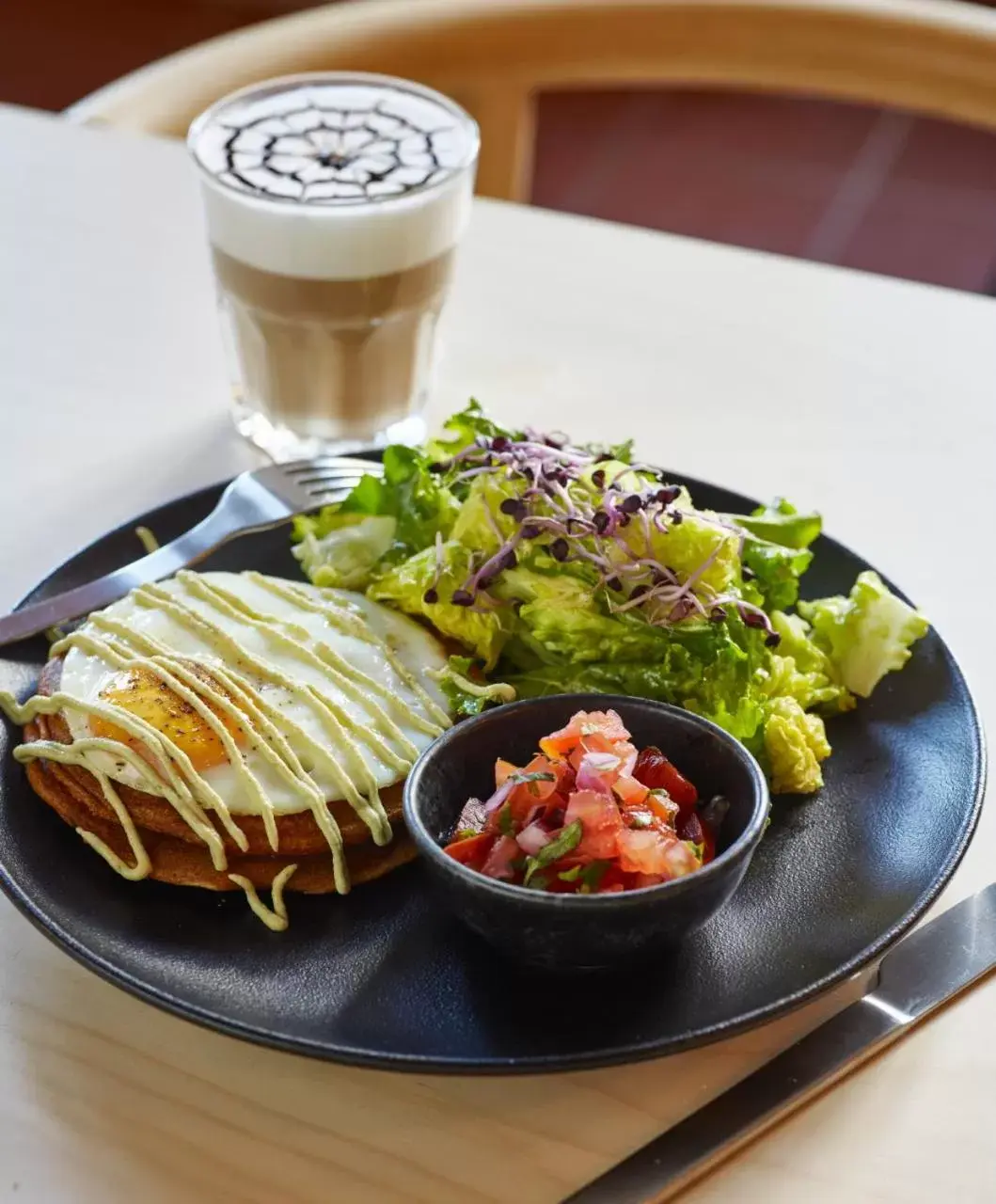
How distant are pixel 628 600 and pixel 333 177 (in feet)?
2.95

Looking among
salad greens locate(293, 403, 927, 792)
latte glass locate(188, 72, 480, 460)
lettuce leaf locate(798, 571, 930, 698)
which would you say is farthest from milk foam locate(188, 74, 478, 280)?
lettuce leaf locate(798, 571, 930, 698)

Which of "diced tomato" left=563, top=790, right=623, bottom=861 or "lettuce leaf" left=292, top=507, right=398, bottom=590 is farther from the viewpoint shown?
"lettuce leaf" left=292, top=507, right=398, bottom=590

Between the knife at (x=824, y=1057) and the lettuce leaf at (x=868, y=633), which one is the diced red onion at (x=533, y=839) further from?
→ the lettuce leaf at (x=868, y=633)

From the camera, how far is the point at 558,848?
1402mm

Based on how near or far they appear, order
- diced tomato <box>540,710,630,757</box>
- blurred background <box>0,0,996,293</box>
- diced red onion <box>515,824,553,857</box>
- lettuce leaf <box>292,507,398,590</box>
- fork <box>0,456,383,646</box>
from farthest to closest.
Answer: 1. blurred background <box>0,0,996,293</box>
2. lettuce leaf <box>292,507,398,590</box>
3. fork <box>0,456,383,646</box>
4. diced tomato <box>540,710,630,757</box>
5. diced red onion <box>515,824,553,857</box>

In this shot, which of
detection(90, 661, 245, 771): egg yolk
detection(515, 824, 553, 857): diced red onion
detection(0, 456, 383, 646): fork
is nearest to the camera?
detection(515, 824, 553, 857): diced red onion

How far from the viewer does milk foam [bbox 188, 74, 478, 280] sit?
87.9 inches

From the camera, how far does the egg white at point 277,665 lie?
1.61 m

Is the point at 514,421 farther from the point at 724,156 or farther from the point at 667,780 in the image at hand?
the point at 724,156

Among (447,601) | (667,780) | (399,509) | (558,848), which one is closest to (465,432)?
(399,509)

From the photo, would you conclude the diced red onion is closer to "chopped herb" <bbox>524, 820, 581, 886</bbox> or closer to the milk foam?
"chopped herb" <bbox>524, 820, 581, 886</bbox>

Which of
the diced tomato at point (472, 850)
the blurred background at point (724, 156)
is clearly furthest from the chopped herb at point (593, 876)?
the blurred background at point (724, 156)

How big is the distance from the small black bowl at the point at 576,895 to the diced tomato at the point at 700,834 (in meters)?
0.02

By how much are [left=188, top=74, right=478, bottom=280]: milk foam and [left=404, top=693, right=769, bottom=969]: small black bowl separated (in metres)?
0.96
